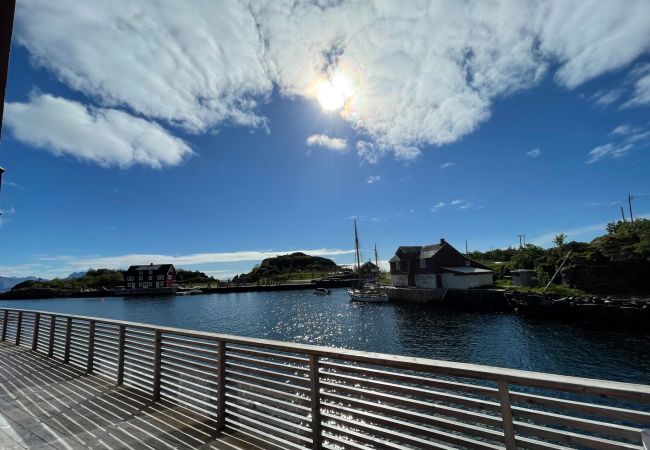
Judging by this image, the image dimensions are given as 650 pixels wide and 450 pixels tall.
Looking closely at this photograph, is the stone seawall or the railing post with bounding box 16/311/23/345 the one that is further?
the stone seawall

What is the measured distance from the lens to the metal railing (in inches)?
83.0

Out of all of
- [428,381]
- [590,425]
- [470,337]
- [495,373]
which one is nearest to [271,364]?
[428,381]

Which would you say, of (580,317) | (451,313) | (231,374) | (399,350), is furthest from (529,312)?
(231,374)

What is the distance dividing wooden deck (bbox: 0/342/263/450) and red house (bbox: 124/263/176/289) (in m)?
97.5

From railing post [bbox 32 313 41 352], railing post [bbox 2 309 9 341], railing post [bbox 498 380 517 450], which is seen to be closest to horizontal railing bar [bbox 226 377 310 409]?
railing post [bbox 498 380 517 450]

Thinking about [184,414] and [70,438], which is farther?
[184,414]

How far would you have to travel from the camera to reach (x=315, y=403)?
11.9 ft

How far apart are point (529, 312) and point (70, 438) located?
36.4 m

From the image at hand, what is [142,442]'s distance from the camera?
411 cm

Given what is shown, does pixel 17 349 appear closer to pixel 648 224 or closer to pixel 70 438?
pixel 70 438

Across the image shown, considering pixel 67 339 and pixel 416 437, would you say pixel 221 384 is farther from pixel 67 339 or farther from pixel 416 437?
pixel 67 339

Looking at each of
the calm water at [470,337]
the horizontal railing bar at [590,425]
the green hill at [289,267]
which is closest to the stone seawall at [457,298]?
the calm water at [470,337]

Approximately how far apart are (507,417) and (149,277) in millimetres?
107828

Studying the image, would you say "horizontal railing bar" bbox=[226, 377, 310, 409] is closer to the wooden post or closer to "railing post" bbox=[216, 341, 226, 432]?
"railing post" bbox=[216, 341, 226, 432]
